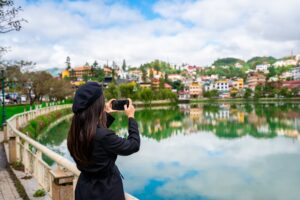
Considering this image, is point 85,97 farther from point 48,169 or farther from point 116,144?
point 48,169

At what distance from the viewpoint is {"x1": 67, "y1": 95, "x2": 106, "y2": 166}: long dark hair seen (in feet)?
6.28

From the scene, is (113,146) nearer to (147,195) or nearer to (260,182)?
(147,195)

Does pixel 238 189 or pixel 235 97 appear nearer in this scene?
pixel 238 189

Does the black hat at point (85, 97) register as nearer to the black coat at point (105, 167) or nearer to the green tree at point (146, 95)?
the black coat at point (105, 167)

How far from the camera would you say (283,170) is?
11781 millimetres

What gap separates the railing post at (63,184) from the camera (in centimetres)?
295

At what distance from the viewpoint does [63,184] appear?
117 inches

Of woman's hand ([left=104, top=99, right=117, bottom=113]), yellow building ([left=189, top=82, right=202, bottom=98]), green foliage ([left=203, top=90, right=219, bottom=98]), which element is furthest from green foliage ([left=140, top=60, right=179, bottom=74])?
woman's hand ([left=104, top=99, right=117, bottom=113])

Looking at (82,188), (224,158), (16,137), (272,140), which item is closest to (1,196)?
(16,137)

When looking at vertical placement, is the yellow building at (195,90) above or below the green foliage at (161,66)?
below

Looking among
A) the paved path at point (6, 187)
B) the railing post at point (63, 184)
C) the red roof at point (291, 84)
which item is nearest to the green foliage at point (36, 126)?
the paved path at point (6, 187)

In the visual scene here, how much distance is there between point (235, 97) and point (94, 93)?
8827 cm

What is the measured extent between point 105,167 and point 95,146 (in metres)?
0.14

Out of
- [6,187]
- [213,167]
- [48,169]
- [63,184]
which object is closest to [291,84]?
[213,167]
